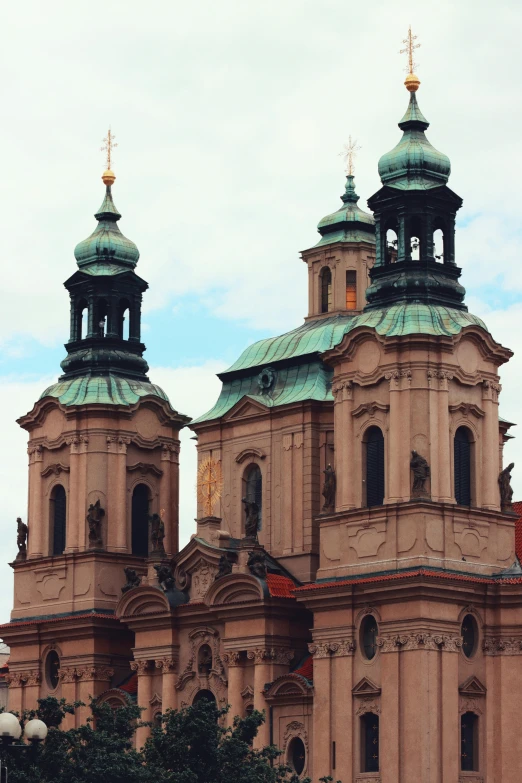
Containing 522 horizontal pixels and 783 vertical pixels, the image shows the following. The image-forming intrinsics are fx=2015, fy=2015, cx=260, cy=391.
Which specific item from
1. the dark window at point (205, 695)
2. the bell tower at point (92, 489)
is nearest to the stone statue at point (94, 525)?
the bell tower at point (92, 489)

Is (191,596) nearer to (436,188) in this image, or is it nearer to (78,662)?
(78,662)

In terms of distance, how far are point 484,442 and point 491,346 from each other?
119 inches

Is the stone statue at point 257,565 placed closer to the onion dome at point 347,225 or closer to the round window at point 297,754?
the round window at point 297,754

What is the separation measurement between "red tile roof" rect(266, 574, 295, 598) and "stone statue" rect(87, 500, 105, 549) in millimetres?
8472

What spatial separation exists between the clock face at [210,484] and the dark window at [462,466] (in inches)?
438

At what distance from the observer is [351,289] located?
7088cm

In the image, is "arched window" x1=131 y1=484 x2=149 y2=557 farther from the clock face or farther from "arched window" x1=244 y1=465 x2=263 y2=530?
"arched window" x1=244 y1=465 x2=263 y2=530

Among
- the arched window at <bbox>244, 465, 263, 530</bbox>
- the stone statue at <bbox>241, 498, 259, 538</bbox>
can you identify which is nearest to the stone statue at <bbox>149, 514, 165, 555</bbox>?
the arched window at <bbox>244, 465, 263, 530</bbox>

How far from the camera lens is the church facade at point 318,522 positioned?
194 feet

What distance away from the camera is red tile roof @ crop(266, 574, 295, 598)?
6304cm

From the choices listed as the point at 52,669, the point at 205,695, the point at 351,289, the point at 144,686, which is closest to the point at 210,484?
the point at 144,686

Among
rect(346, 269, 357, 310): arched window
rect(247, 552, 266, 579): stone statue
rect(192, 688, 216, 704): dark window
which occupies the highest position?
→ rect(346, 269, 357, 310): arched window

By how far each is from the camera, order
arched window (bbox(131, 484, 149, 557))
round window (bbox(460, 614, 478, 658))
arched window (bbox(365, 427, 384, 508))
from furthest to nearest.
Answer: arched window (bbox(131, 484, 149, 557)), arched window (bbox(365, 427, 384, 508)), round window (bbox(460, 614, 478, 658))

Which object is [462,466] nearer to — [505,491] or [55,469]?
[505,491]
